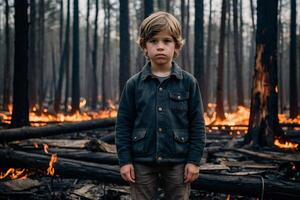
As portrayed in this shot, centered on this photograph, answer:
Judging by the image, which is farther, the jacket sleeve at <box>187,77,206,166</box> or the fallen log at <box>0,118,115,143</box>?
the fallen log at <box>0,118,115,143</box>

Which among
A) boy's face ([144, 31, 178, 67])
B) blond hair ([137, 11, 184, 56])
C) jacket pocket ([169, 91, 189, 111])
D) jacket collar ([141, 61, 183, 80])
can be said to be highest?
blond hair ([137, 11, 184, 56])

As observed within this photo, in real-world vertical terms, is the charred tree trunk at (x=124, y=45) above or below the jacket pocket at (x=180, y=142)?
above

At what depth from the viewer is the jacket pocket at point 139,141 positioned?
9.53 ft

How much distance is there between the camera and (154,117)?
9.59 feet

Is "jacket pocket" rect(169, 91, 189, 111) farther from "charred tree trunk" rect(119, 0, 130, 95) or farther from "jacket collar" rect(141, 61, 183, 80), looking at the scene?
"charred tree trunk" rect(119, 0, 130, 95)

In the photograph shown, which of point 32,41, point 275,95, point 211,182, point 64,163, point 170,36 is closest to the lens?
point 170,36

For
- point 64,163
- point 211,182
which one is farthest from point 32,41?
point 211,182

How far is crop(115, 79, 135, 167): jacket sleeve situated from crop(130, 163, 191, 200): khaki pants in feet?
0.46

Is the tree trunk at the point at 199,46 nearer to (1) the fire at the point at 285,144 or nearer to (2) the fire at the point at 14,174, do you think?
(1) the fire at the point at 285,144

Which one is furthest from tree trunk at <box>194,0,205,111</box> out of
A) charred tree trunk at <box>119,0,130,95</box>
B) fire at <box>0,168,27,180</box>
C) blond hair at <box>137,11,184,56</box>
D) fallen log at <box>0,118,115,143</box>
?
blond hair at <box>137,11,184,56</box>

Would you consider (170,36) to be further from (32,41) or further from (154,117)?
(32,41)

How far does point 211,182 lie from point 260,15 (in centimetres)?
629

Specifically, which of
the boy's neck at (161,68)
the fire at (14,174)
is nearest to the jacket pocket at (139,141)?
the boy's neck at (161,68)

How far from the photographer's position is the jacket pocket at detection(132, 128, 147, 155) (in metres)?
2.91
